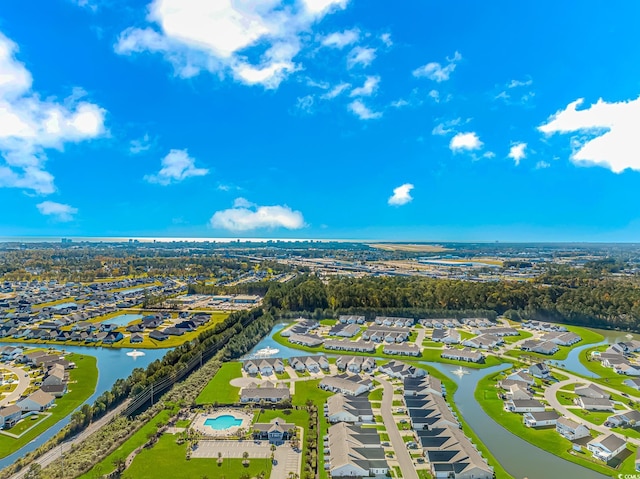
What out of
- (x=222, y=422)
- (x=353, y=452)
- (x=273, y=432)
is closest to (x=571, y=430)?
(x=353, y=452)

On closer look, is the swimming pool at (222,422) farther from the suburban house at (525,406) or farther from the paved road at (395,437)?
the suburban house at (525,406)

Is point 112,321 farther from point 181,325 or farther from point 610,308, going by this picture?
point 610,308

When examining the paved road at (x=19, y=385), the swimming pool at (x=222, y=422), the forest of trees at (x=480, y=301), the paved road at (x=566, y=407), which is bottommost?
the paved road at (x=566, y=407)

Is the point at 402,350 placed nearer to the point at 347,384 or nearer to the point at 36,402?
the point at 347,384

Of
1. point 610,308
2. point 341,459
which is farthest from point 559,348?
point 341,459

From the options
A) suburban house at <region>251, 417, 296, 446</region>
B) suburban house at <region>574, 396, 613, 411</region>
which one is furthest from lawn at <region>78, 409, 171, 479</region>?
suburban house at <region>574, 396, 613, 411</region>

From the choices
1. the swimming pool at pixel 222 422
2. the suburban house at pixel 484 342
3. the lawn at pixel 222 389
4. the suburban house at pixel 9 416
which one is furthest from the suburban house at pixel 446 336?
the suburban house at pixel 9 416
